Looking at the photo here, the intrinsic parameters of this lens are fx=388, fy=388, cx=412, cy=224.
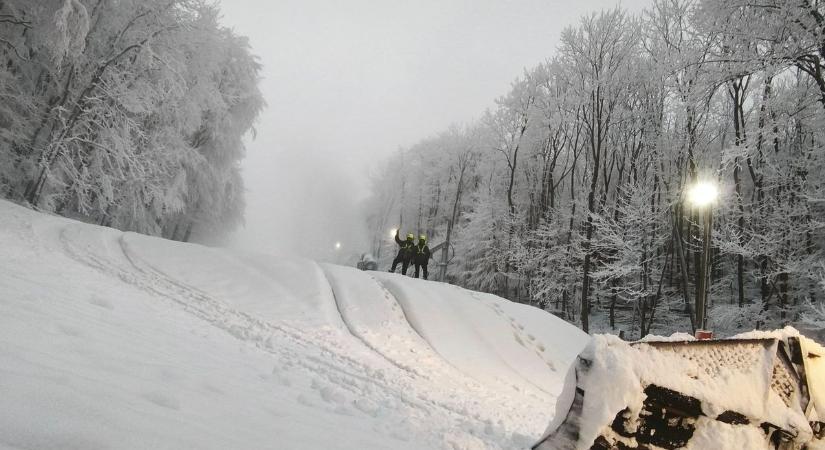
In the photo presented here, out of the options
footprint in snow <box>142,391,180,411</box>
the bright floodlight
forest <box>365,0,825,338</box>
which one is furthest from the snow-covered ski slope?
forest <box>365,0,825,338</box>

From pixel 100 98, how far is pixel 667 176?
23.1 meters

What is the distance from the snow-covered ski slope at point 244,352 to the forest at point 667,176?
6.07 metres

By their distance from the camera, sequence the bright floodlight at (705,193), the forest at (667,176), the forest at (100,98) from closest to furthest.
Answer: the bright floodlight at (705,193), the forest at (667,176), the forest at (100,98)

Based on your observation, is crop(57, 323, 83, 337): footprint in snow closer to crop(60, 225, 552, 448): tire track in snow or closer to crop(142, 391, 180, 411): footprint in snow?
crop(142, 391, 180, 411): footprint in snow

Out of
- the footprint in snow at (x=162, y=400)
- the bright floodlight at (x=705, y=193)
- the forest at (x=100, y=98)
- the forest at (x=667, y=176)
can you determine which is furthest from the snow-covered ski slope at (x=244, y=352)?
the forest at (x=667, y=176)

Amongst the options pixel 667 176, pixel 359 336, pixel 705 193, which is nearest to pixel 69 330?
pixel 359 336

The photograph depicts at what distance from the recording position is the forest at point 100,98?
11.8 meters

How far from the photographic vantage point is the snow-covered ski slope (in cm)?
187

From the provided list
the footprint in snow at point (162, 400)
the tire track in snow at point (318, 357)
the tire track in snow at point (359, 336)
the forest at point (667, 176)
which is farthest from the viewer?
the forest at point (667, 176)

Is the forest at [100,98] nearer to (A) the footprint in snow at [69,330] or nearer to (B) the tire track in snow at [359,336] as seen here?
(B) the tire track in snow at [359,336]

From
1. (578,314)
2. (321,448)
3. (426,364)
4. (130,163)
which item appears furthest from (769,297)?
(130,163)

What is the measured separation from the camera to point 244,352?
4.29 meters

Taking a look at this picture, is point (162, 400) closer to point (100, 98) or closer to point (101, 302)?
point (101, 302)

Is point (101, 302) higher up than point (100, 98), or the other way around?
point (100, 98)
